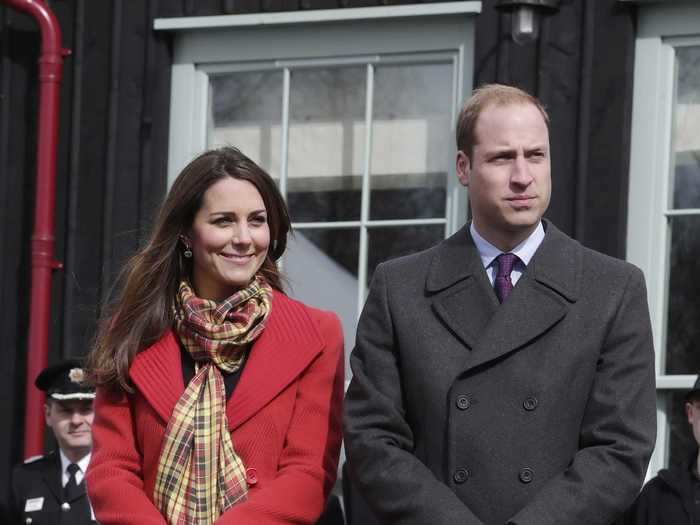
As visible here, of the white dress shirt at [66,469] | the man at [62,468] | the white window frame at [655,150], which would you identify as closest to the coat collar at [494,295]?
the white window frame at [655,150]

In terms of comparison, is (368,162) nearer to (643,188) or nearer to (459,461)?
(643,188)

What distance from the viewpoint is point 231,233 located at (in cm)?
540

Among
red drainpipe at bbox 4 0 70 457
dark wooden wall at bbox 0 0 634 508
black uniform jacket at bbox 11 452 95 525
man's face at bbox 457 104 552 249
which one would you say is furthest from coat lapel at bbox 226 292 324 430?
red drainpipe at bbox 4 0 70 457

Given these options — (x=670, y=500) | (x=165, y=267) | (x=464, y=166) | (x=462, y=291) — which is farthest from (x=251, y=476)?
(x=670, y=500)

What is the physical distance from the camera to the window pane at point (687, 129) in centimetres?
763

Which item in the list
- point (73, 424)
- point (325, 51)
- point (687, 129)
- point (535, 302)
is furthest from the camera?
point (325, 51)

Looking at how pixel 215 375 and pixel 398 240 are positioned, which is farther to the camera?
pixel 398 240

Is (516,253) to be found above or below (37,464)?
above

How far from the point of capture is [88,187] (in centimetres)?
872

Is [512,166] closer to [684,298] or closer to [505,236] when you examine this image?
[505,236]

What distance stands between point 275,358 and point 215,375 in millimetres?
170

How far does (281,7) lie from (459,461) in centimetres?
389

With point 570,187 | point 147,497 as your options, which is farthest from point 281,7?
point 147,497

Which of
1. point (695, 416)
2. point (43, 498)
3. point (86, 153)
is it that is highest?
point (86, 153)
